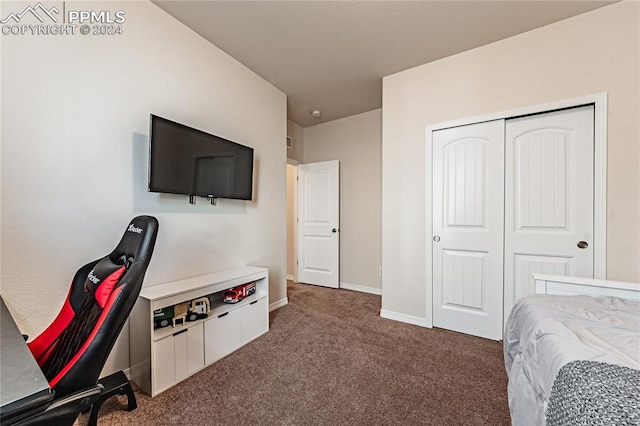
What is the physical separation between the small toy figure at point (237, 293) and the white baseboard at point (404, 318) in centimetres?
150

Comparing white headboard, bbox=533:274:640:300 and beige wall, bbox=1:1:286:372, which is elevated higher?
beige wall, bbox=1:1:286:372

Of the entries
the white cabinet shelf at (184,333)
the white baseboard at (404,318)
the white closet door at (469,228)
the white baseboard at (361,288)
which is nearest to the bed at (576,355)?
the white closet door at (469,228)

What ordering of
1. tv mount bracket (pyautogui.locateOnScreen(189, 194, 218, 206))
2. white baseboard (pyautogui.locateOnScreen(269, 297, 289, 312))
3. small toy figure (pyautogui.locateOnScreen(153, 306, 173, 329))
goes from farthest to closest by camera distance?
white baseboard (pyautogui.locateOnScreen(269, 297, 289, 312)), tv mount bracket (pyautogui.locateOnScreen(189, 194, 218, 206)), small toy figure (pyautogui.locateOnScreen(153, 306, 173, 329))

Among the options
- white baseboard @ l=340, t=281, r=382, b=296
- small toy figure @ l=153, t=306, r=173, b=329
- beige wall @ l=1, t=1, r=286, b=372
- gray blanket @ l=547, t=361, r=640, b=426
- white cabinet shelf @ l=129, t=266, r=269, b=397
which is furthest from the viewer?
white baseboard @ l=340, t=281, r=382, b=296

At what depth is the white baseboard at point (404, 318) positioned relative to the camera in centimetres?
268

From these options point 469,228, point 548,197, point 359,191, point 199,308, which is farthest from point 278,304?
point 548,197

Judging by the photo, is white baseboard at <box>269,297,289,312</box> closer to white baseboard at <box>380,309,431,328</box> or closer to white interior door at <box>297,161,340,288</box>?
white interior door at <box>297,161,340,288</box>

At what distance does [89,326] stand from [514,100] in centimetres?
323

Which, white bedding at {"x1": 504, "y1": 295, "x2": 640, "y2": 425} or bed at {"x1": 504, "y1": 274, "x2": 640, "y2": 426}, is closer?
bed at {"x1": 504, "y1": 274, "x2": 640, "y2": 426}

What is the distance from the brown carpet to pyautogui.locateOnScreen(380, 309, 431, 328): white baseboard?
89 millimetres

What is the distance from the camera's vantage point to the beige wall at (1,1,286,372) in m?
1.37

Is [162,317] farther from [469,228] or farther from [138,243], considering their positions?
[469,228]

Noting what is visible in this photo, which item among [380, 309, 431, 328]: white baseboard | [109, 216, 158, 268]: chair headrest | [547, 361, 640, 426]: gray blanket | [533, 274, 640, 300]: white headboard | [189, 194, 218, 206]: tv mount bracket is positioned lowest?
[380, 309, 431, 328]: white baseboard

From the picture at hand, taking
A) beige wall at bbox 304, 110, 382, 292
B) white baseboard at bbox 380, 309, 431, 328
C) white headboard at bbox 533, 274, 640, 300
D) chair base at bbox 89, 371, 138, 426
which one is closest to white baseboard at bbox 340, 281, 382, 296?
beige wall at bbox 304, 110, 382, 292
